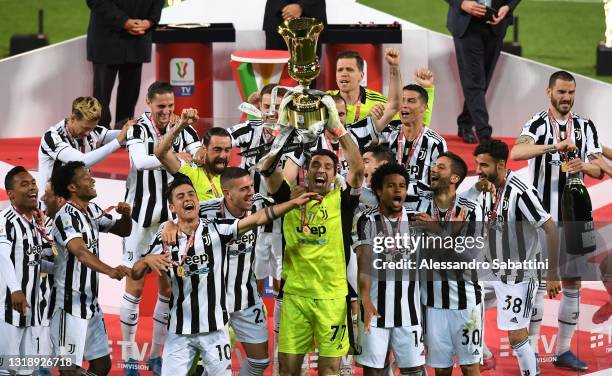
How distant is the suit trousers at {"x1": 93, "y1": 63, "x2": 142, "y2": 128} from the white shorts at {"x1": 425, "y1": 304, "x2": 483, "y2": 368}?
4576mm

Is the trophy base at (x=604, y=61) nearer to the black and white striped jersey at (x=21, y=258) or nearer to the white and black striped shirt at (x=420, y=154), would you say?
the white and black striped shirt at (x=420, y=154)

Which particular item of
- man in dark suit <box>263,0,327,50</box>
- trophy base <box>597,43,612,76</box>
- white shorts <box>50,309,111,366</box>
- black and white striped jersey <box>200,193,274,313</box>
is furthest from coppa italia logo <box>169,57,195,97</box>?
trophy base <box>597,43,612,76</box>

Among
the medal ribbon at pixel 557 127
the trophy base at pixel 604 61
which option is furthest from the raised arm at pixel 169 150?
the trophy base at pixel 604 61

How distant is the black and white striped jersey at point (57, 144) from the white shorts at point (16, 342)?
132 centimetres

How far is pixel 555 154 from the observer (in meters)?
9.06

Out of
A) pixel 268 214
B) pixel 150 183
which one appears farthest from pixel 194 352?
pixel 150 183

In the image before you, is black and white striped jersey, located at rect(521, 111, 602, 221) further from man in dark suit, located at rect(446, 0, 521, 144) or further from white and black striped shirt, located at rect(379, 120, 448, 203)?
man in dark suit, located at rect(446, 0, 521, 144)

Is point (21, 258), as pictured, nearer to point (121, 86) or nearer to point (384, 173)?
point (384, 173)

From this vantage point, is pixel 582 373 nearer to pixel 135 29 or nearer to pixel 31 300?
pixel 31 300

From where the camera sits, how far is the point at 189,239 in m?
7.59

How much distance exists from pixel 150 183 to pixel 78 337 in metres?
1.33

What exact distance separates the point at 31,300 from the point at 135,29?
13.3ft

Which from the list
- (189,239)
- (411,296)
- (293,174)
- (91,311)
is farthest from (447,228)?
(91,311)

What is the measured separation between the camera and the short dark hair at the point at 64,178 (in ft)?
26.4
